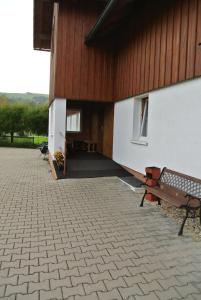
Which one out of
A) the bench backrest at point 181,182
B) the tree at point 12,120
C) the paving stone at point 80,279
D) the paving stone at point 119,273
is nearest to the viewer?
the paving stone at point 80,279

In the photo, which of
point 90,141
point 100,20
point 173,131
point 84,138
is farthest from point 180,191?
point 84,138

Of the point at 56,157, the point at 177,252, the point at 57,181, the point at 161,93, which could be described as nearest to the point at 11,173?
the point at 56,157

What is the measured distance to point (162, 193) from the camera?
19.4ft

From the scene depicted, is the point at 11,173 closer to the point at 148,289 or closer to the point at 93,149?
the point at 93,149

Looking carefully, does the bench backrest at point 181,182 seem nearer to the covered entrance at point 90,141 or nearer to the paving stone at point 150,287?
the paving stone at point 150,287

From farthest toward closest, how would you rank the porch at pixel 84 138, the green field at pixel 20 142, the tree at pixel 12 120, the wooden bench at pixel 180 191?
the tree at pixel 12 120, the green field at pixel 20 142, the porch at pixel 84 138, the wooden bench at pixel 180 191

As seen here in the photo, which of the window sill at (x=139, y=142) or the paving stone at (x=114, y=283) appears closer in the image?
the paving stone at (x=114, y=283)

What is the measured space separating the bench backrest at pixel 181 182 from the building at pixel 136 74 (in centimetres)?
28

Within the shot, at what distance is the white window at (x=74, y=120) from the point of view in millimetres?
16628

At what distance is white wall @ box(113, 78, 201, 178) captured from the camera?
239 inches

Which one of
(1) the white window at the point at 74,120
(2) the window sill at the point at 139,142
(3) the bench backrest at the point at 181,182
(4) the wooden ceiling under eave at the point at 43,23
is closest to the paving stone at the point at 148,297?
(3) the bench backrest at the point at 181,182

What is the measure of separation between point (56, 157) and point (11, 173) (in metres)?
1.97

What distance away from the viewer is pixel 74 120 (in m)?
17.3

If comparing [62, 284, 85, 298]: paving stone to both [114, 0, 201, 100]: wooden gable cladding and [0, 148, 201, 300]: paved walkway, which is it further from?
[114, 0, 201, 100]: wooden gable cladding
